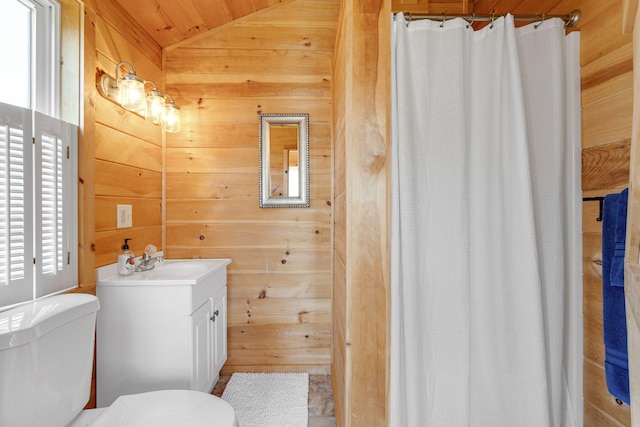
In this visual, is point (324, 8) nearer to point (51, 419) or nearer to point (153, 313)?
point (153, 313)

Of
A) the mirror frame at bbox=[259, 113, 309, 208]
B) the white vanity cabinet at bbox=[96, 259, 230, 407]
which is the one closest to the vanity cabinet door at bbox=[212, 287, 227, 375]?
the white vanity cabinet at bbox=[96, 259, 230, 407]

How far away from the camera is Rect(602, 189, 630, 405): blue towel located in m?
0.94

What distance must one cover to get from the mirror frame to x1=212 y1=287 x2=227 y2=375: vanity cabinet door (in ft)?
2.21

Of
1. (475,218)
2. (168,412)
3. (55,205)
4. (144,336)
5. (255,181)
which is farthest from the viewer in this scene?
(255,181)

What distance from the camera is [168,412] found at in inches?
41.4

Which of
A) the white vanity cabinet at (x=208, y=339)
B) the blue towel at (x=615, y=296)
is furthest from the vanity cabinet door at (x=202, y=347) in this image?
the blue towel at (x=615, y=296)

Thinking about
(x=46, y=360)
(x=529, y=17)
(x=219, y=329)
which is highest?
(x=529, y=17)

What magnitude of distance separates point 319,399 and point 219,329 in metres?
0.76

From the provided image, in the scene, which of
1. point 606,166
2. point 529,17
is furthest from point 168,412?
point 529,17

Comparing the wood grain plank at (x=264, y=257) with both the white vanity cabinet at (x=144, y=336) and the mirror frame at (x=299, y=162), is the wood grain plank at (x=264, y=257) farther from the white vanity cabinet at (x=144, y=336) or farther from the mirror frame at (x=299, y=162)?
the white vanity cabinet at (x=144, y=336)

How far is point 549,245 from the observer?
1183mm

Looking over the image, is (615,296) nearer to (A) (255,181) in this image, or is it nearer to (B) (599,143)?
(B) (599,143)

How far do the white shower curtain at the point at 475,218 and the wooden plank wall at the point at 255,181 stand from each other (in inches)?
40.5

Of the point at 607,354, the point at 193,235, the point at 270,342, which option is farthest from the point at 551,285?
the point at 193,235
